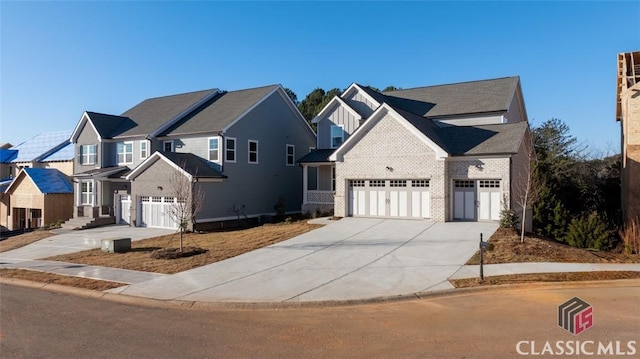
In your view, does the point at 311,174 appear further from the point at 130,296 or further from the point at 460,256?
the point at 130,296

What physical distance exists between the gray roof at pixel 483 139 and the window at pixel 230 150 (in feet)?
42.9

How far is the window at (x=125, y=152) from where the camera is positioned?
108 ft

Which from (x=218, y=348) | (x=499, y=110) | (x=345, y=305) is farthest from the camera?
(x=499, y=110)

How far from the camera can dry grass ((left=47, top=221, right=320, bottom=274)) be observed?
1588 cm

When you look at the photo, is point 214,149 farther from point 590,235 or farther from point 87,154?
point 590,235

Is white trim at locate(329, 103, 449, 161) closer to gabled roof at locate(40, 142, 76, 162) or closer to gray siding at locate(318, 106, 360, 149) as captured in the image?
gray siding at locate(318, 106, 360, 149)

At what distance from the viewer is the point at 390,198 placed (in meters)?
24.7

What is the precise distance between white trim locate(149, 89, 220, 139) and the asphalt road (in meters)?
21.7

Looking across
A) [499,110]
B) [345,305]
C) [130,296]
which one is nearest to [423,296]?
[345,305]

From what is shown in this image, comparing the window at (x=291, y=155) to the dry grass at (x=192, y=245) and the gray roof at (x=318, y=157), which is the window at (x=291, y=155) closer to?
the gray roof at (x=318, y=157)

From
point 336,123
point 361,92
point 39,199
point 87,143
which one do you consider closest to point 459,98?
point 361,92

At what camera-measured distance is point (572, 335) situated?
7.53 m

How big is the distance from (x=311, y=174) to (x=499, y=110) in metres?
13.6

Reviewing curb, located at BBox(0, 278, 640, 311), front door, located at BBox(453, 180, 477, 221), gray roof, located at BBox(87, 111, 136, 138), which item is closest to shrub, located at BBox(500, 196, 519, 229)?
front door, located at BBox(453, 180, 477, 221)
